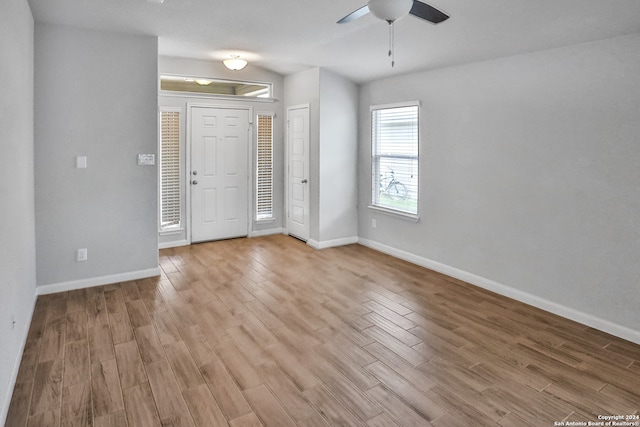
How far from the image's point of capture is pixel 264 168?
6457mm

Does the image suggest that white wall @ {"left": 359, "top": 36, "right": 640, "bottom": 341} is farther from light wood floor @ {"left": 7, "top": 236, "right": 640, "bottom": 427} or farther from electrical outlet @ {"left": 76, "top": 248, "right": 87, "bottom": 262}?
electrical outlet @ {"left": 76, "top": 248, "right": 87, "bottom": 262}

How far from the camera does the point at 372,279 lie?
4500 millimetres

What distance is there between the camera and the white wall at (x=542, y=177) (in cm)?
315

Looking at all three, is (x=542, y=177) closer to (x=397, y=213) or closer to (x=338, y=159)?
(x=397, y=213)

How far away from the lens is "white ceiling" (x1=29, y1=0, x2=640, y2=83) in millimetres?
2994

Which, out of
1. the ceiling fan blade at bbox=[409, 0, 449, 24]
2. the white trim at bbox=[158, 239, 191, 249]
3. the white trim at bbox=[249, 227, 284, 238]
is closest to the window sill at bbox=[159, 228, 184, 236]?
the white trim at bbox=[158, 239, 191, 249]

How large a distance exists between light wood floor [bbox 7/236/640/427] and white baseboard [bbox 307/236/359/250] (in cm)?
140

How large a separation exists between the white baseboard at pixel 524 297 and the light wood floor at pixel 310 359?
0.10 metres

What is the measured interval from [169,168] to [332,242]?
8.38 feet

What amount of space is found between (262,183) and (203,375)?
417 centimetres

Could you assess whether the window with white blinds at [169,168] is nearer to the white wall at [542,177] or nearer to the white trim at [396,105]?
the white trim at [396,105]

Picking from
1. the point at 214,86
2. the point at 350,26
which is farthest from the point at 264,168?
the point at 350,26

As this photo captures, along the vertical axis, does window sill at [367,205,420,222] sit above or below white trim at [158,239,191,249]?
above

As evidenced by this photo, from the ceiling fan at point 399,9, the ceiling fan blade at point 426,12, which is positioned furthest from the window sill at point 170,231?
the ceiling fan blade at point 426,12
